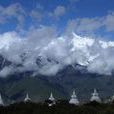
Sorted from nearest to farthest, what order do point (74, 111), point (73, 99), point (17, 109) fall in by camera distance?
1. point (74, 111)
2. point (17, 109)
3. point (73, 99)

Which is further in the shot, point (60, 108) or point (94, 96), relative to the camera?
point (94, 96)

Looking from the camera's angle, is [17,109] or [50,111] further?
[17,109]

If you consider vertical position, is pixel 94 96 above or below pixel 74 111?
above

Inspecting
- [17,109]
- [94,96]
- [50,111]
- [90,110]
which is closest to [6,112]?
[17,109]

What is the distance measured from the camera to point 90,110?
153125 mm

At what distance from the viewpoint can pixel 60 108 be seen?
158125 millimetres

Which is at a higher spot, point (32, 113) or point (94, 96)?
point (94, 96)

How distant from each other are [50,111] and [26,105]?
722 inches

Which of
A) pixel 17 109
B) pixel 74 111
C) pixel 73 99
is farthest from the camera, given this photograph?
pixel 73 99

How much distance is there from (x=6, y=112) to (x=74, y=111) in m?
27.8

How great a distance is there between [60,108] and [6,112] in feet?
70.0

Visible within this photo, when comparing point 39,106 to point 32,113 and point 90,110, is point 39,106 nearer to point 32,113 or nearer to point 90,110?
point 32,113

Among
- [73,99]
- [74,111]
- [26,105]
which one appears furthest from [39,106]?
[73,99]

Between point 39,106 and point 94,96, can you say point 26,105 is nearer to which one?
point 39,106
